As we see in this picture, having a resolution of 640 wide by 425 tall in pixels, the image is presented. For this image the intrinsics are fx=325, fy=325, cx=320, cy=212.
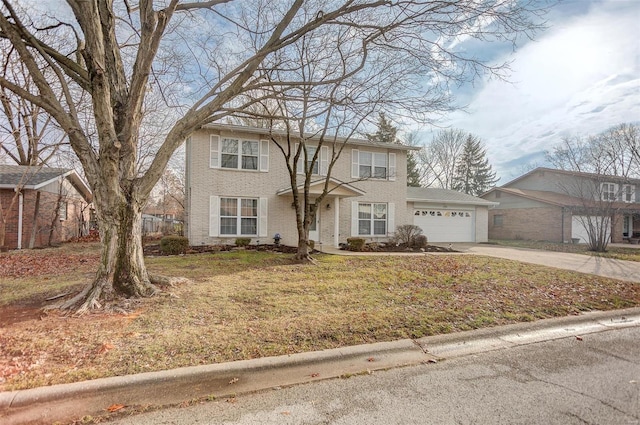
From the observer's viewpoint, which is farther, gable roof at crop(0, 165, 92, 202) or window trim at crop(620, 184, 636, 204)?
window trim at crop(620, 184, 636, 204)

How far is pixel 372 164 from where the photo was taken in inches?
663

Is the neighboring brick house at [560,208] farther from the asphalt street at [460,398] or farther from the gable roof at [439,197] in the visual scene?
the asphalt street at [460,398]

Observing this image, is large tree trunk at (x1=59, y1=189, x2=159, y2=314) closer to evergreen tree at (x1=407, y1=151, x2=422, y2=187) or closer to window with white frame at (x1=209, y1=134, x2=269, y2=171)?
window with white frame at (x1=209, y1=134, x2=269, y2=171)

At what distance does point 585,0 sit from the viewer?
600 cm

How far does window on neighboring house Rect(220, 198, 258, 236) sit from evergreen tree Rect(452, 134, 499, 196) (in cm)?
3302

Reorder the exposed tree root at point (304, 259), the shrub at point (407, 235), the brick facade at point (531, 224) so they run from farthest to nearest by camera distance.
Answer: the brick facade at point (531, 224), the shrub at point (407, 235), the exposed tree root at point (304, 259)

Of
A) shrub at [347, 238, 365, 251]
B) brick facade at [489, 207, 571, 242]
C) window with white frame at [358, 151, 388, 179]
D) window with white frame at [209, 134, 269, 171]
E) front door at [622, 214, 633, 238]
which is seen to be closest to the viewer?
shrub at [347, 238, 365, 251]

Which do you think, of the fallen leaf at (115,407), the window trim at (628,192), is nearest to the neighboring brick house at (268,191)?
the fallen leaf at (115,407)

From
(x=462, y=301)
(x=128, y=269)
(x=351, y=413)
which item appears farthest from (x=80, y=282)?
(x=462, y=301)

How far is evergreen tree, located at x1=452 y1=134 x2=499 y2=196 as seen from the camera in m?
41.1

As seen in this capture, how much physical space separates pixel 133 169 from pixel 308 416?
523cm

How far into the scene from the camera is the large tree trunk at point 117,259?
17.3 ft

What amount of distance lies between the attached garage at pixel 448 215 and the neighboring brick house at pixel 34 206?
60.6ft

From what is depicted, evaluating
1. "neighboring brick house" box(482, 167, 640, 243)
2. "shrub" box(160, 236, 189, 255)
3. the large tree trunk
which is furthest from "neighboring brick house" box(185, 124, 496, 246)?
"neighboring brick house" box(482, 167, 640, 243)
